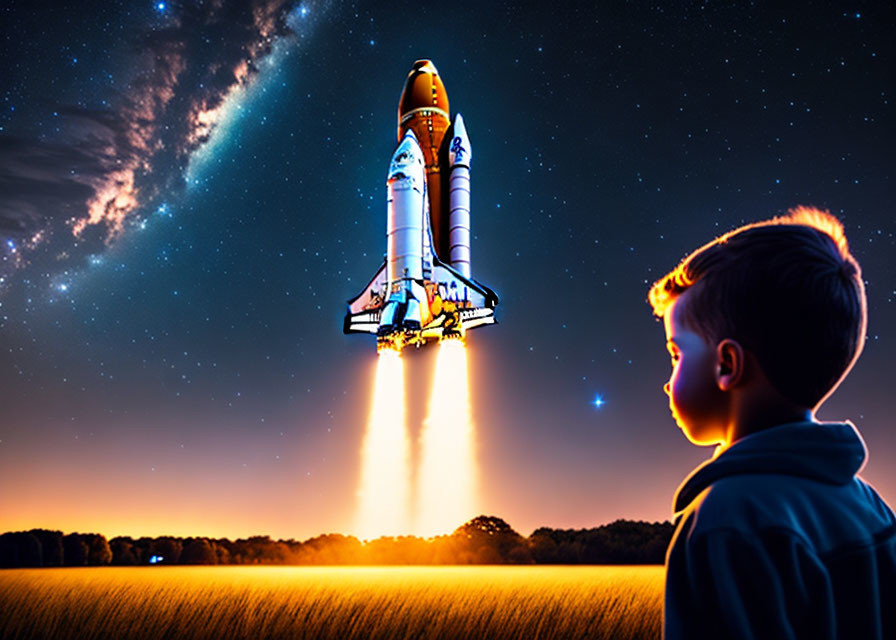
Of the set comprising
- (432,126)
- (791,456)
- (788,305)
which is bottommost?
(791,456)

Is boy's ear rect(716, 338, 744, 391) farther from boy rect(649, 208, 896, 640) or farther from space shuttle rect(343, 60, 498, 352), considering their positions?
space shuttle rect(343, 60, 498, 352)

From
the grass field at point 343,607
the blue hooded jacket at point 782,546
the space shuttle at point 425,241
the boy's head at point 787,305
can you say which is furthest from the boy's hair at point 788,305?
the space shuttle at point 425,241

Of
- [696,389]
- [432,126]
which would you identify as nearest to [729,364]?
[696,389]

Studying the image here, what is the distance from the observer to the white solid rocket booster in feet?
58.3

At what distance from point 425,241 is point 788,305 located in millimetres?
15955

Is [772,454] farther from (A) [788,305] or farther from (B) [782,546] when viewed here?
(A) [788,305]

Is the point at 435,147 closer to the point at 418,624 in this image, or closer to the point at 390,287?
the point at 390,287

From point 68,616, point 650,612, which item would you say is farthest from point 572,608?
point 68,616

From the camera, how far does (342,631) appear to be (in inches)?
357

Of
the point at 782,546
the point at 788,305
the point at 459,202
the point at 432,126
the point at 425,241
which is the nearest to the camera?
the point at 782,546

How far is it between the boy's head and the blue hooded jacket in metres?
0.10

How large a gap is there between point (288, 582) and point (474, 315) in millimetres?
8258

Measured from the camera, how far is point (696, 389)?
3.77 feet

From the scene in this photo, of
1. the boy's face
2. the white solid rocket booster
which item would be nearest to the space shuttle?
the white solid rocket booster
